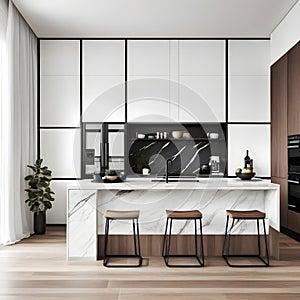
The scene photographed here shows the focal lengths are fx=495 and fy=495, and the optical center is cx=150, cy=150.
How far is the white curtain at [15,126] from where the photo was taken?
20.4ft

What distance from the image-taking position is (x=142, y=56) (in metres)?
7.79

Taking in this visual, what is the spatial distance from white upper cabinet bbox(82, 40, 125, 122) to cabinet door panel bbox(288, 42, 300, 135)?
2564 millimetres

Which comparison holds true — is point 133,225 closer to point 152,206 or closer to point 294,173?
point 152,206

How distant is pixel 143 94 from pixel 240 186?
318 centimetres

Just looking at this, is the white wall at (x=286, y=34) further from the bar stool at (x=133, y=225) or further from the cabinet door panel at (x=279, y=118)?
the bar stool at (x=133, y=225)

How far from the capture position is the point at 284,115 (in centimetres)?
691

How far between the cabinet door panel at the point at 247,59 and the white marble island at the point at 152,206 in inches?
120

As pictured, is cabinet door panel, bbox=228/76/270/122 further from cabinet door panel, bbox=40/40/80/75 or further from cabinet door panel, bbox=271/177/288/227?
cabinet door panel, bbox=40/40/80/75

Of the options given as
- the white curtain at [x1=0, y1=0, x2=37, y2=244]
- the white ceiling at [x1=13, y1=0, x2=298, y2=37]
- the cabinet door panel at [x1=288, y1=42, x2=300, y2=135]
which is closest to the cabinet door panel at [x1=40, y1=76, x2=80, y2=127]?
the white curtain at [x1=0, y1=0, x2=37, y2=244]

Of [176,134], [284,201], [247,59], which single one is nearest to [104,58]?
[176,134]

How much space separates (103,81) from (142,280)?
4157 mm

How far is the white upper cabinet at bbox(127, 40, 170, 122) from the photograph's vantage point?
25.5 feet

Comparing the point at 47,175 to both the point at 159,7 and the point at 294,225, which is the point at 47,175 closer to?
the point at 159,7

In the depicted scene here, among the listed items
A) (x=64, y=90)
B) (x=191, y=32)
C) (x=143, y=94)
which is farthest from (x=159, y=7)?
(x=64, y=90)
